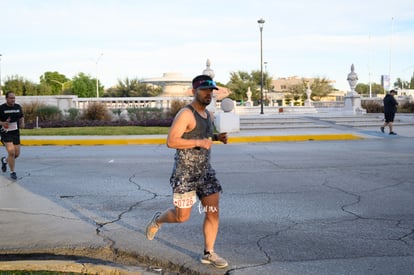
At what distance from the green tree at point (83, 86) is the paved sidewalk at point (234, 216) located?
253 feet

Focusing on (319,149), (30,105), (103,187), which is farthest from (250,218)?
(30,105)

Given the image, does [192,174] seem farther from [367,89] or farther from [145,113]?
[367,89]

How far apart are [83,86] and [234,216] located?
281 ft

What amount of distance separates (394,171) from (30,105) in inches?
898

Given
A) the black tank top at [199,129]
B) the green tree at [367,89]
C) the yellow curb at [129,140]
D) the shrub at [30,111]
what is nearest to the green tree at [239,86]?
the green tree at [367,89]

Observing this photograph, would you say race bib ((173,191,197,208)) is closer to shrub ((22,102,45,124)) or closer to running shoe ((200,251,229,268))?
running shoe ((200,251,229,268))

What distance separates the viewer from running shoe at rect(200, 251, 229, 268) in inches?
190

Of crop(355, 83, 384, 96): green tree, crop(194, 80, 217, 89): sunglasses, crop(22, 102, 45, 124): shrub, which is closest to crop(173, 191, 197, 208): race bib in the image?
crop(194, 80, 217, 89): sunglasses

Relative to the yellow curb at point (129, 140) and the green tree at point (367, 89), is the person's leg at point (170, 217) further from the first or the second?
the green tree at point (367, 89)

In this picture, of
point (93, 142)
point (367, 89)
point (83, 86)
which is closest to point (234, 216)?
point (93, 142)

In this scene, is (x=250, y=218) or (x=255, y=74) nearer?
(x=250, y=218)

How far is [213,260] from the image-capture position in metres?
4.88

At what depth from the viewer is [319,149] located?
52.3 ft

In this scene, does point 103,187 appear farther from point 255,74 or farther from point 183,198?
point 255,74
